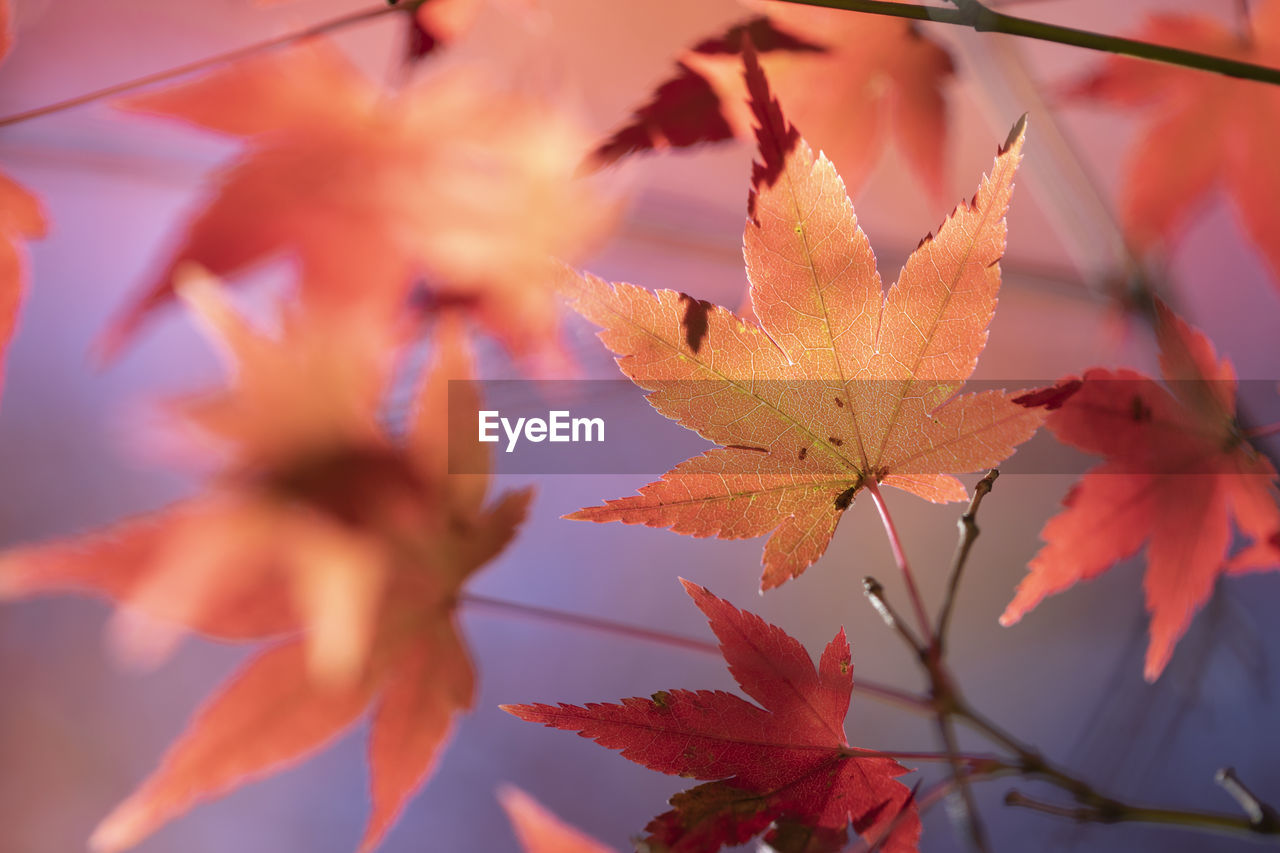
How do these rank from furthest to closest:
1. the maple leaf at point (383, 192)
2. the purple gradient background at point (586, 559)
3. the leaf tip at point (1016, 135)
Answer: the purple gradient background at point (586, 559) → the maple leaf at point (383, 192) → the leaf tip at point (1016, 135)

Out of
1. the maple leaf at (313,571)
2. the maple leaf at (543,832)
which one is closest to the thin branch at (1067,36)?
the maple leaf at (313,571)

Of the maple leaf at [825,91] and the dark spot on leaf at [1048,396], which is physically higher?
the maple leaf at [825,91]

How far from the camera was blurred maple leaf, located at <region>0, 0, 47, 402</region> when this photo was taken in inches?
16.0

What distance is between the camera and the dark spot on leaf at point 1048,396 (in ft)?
0.78

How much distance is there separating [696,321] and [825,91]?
0.90 ft

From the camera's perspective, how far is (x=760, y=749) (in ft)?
0.87

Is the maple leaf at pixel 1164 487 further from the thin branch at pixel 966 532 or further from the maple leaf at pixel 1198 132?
the maple leaf at pixel 1198 132

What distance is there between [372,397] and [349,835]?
1004 mm

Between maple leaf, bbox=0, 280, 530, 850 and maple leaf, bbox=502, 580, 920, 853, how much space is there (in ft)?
0.52

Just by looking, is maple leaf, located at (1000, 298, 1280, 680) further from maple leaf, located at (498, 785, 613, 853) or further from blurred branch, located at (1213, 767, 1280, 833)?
maple leaf, located at (498, 785, 613, 853)

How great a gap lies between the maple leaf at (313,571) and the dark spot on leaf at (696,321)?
0.16 meters

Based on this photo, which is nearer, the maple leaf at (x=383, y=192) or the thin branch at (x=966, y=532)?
the thin branch at (x=966, y=532)

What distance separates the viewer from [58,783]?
1.26 meters

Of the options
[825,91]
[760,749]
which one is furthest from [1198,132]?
[760,749]
